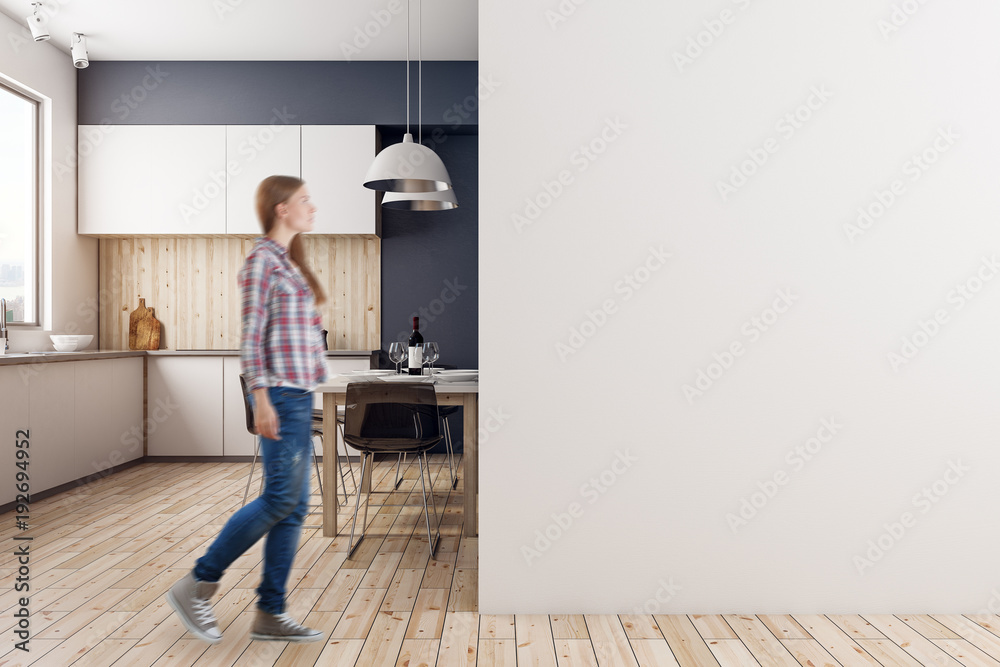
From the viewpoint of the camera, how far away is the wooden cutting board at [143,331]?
204 inches

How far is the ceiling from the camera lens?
4.27m

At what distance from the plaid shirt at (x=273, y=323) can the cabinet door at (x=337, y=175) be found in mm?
3061

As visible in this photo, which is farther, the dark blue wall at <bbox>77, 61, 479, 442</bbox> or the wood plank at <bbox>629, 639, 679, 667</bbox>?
the dark blue wall at <bbox>77, 61, 479, 442</bbox>

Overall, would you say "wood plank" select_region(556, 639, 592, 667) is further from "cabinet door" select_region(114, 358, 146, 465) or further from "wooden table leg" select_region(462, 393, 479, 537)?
"cabinet door" select_region(114, 358, 146, 465)

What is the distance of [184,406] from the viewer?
194 inches

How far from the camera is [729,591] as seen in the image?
2275 millimetres

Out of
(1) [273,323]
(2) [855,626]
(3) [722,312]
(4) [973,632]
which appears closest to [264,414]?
(1) [273,323]

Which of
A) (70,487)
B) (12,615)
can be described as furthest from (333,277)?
(12,615)

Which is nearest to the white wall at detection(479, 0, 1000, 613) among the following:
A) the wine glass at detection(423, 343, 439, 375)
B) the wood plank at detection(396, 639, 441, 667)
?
the wood plank at detection(396, 639, 441, 667)

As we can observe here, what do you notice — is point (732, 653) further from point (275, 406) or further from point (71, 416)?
point (71, 416)

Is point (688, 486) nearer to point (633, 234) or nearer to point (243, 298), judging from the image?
point (633, 234)

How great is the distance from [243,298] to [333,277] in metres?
3.47

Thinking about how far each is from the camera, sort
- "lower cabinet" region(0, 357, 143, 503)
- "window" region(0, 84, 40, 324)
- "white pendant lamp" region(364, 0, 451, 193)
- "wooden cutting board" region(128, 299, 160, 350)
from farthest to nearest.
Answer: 1. "wooden cutting board" region(128, 299, 160, 350)
2. "window" region(0, 84, 40, 324)
3. "lower cabinet" region(0, 357, 143, 503)
4. "white pendant lamp" region(364, 0, 451, 193)

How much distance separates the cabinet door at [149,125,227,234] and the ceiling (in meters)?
0.64
